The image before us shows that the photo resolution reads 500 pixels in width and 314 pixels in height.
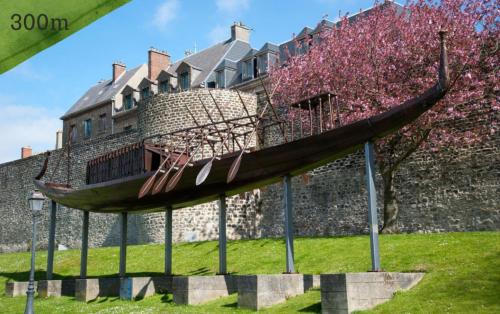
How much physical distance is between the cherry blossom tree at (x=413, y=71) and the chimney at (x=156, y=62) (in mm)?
20212

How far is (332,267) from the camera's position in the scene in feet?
41.6

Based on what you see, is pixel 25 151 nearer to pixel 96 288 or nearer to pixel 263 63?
pixel 263 63

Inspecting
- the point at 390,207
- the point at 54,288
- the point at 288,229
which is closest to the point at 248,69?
the point at 390,207

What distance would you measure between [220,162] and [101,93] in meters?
35.1

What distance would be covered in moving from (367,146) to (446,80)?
71.6 inches

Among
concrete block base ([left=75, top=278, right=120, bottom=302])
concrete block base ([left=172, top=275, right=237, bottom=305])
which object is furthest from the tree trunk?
concrete block base ([left=75, top=278, right=120, bottom=302])

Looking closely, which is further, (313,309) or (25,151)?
(25,151)

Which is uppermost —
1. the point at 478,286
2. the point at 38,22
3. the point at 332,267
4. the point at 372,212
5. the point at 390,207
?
the point at 390,207

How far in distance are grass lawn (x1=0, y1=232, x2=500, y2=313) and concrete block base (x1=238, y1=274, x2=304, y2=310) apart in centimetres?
22

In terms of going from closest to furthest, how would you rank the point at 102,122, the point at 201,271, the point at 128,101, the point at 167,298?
the point at 167,298 → the point at 201,271 → the point at 128,101 → the point at 102,122

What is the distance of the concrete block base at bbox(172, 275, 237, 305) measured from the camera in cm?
1110

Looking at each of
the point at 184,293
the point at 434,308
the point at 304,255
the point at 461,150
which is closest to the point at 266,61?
the point at 461,150

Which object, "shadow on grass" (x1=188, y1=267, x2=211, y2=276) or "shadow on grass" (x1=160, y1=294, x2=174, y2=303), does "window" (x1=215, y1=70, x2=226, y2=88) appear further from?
"shadow on grass" (x1=160, y1=294, x2=174, y2=303)

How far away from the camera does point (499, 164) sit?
17.1 m
